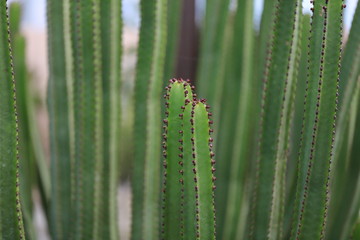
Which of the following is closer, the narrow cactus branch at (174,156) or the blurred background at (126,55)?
the narrow cactus branch at (174,156)

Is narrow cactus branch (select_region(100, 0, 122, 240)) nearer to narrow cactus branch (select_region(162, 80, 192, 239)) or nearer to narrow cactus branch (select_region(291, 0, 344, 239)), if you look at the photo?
narrow cactus branch (select_region(162, 80, 192, 239))

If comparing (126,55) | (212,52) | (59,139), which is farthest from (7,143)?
(126,55)

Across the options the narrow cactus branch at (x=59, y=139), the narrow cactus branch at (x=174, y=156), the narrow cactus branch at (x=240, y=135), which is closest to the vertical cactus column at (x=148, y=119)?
the narrow cactus branch at (x=59, y=139)

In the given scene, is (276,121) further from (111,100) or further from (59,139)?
(59,139)

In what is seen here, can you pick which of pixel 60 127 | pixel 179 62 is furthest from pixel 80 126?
pixel 179 62

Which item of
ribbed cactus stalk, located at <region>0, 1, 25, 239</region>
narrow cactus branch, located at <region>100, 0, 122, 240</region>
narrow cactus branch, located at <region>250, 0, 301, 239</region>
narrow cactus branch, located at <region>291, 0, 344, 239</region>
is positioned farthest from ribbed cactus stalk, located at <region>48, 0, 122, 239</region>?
narrow cactus branch, located at <region>291, 0, 344, 239</region>

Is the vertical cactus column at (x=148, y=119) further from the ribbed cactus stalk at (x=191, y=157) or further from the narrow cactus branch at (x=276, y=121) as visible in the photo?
the ribbed cactus stalk at (x=191, y=157)
